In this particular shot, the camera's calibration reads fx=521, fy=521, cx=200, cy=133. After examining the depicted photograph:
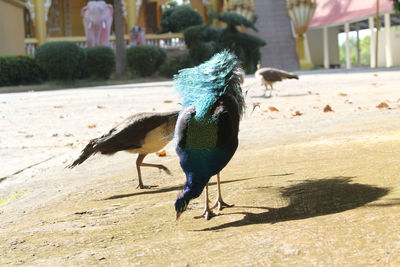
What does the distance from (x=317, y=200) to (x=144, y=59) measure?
2099 cm

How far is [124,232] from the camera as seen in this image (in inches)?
117

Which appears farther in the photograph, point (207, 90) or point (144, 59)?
point (144, 59)

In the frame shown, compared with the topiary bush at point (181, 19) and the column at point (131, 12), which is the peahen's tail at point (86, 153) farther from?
the column at point (131, 12)

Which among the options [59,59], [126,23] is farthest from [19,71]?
[126,23]

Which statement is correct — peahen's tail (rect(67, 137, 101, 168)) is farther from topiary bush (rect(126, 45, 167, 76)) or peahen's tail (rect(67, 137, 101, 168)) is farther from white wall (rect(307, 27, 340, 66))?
white wall (rect(307, 27, 340, 66))

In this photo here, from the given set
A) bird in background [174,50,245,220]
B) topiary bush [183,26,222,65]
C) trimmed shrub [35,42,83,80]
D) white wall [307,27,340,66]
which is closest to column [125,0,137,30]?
topiary bush [183,26,222,65]

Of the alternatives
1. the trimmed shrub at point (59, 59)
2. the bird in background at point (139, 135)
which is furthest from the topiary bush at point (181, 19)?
the bird in background at point (139, 135)

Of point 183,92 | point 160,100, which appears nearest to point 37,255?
point 183,92

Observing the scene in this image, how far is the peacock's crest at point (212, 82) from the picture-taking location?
3032 mm

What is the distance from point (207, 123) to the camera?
2816 millimetres

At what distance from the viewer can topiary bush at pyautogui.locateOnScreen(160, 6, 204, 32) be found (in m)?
28.7

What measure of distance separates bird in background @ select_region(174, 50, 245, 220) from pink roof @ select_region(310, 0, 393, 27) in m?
25.1

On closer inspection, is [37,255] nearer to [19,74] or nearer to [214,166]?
[214,166]

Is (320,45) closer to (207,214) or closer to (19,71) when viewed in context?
(19,71)
